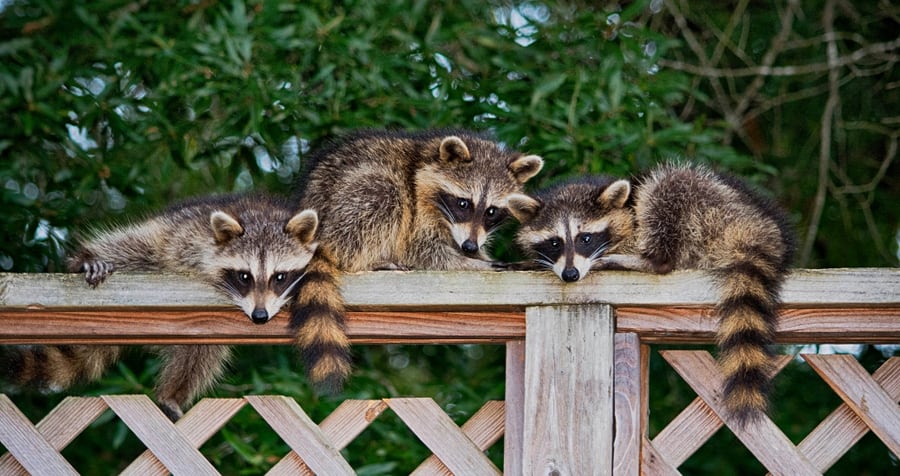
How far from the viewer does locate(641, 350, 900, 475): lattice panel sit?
9.16 ft

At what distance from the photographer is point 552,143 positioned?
15.1 ft

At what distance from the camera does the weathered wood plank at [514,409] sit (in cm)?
287

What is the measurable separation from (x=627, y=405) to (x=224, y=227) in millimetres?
1480

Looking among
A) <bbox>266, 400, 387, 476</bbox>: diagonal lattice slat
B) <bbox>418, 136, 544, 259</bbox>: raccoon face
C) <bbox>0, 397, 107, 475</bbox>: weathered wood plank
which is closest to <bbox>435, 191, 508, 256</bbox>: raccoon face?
<bbox>418, 136, 544, 259</bbox>: raccoon face

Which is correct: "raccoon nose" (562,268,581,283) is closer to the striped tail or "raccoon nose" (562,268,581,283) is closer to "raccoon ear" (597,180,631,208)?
the striped tail

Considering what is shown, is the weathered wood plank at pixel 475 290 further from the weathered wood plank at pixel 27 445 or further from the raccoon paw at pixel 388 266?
the raccoon paw at pixel 388 266

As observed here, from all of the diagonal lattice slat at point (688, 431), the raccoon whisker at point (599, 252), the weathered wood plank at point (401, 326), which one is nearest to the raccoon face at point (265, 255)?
the weathered wood plank at point (401, 326)

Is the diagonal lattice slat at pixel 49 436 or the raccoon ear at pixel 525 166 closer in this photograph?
the diagonal lattice slat at pixel 49 436

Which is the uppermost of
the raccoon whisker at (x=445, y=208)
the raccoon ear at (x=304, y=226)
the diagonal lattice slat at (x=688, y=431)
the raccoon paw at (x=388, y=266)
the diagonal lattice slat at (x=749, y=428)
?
the diagonal lattice slat at (x=749, y=428)

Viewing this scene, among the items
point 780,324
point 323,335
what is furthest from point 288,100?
point 780,324

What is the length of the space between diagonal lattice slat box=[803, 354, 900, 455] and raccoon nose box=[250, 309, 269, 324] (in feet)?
4.53

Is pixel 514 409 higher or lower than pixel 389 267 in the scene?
higher

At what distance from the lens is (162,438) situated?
118 inches

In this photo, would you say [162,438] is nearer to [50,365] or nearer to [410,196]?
[50,365]
